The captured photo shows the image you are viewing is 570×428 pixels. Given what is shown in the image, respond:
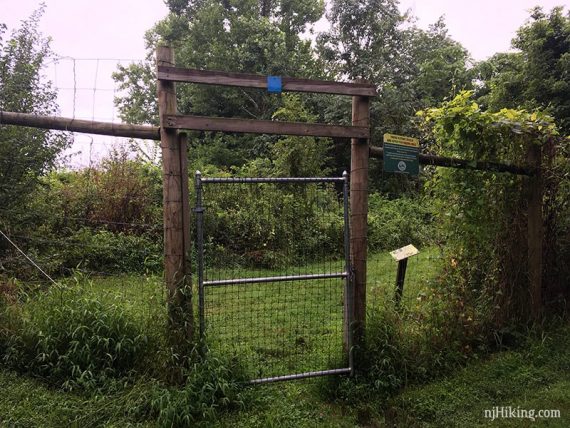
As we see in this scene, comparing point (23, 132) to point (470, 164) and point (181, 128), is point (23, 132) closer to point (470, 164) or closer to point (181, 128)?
point (181, 128)

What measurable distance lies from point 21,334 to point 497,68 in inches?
815

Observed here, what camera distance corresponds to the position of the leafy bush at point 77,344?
344 cm

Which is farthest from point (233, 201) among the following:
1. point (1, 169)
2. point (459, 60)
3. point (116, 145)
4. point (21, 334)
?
point (459, 60)

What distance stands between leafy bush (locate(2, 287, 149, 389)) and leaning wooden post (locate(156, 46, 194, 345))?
37 centimetres

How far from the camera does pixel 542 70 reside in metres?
13.9

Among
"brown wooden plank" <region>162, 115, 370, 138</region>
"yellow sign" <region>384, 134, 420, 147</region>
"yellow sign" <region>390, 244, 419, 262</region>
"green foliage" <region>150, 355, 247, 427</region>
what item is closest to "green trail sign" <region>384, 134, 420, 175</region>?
"yellow sign" <region>384, 134, 420, 147</region>

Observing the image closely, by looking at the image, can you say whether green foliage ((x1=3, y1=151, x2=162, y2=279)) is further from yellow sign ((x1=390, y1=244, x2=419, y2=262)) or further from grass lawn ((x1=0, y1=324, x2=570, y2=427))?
yellow sign ((x1=390, y1=244, x2=419, y2=262))

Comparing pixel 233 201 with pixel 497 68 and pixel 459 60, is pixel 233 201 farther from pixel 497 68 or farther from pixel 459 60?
pixel 459 60

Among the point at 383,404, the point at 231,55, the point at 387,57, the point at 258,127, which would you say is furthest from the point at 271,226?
the point at 387,57

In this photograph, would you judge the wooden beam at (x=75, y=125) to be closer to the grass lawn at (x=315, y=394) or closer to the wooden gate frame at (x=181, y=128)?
the wooden gate frame at (x=181, y=128)

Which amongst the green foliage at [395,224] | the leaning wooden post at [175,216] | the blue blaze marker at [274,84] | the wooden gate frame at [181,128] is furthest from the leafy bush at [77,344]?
the green foliage at [395,224]

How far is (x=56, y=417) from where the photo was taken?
307 cm

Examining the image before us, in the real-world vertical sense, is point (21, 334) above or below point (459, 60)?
below

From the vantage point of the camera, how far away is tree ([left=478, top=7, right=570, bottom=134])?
Answer: 44.2ft
